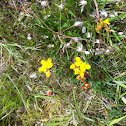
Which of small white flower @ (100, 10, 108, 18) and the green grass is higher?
small white flower @ (100, 10, 108, 18)

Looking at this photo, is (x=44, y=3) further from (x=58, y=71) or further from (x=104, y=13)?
(x=58, y=71)

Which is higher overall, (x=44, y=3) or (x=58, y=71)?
(x=44, y=3)

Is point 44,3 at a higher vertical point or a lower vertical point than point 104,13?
higher

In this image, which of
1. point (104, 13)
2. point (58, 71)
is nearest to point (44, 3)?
point (104, 13)

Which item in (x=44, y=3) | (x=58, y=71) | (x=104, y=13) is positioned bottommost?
(x=58, y=71)

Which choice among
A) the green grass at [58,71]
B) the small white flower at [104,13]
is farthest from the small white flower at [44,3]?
the small white flower at [104,13]

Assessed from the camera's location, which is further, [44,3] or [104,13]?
[44,3]

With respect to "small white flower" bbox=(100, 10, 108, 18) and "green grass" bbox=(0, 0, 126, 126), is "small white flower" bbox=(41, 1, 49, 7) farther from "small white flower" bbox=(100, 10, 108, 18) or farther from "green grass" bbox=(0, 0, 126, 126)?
"small white flower" bbox=(100, 10, 108, 18)

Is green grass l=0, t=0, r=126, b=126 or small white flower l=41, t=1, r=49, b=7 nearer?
green grass l=0, t=0, r=126, b=126

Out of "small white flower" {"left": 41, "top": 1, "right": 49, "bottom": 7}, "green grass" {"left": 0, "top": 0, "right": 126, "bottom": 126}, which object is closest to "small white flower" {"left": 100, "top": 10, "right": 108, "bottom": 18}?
"green grass" {"left": 0, "top": 0, "right": 126, "bottom": 126}
